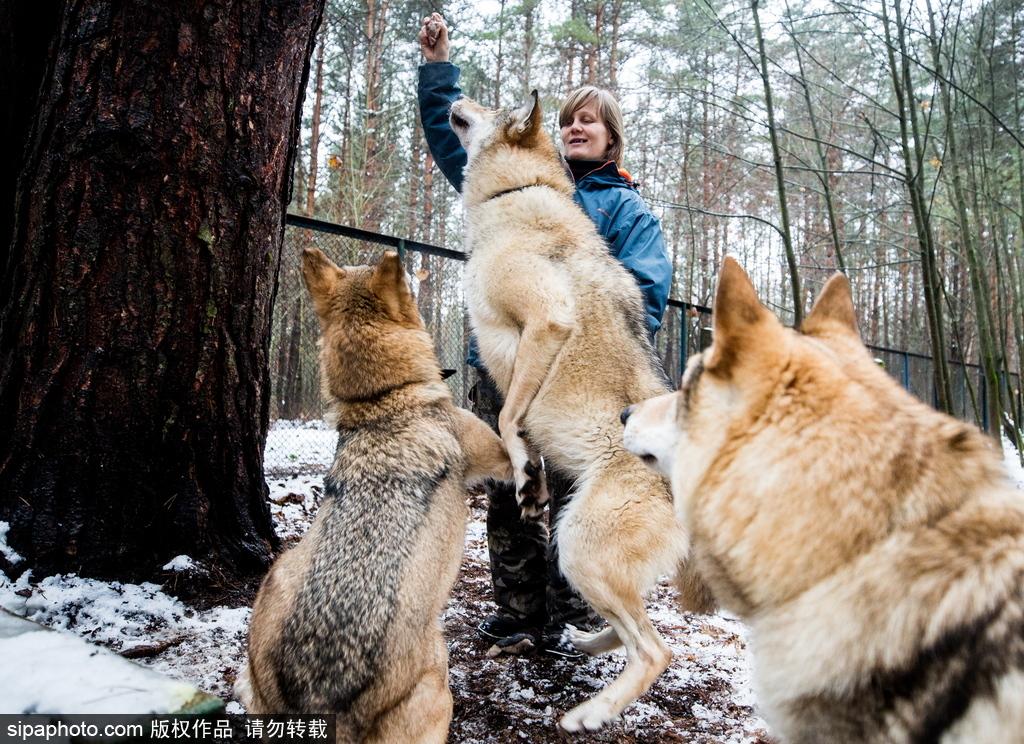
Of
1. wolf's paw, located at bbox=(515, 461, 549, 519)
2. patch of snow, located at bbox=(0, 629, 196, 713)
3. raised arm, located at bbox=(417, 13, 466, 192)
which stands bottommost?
patch of snow, located at bbox=(0, 629, 196, 713)

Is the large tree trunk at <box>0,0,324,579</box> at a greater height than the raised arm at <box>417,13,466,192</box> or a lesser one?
lesser

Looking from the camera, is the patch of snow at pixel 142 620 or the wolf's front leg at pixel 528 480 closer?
the patch of snow at pixel 142 620

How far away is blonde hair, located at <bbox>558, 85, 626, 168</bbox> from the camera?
3.58 metres

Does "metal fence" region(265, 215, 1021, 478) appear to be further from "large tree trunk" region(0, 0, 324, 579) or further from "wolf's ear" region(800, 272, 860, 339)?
"wolf's ear" region(800, 272, 860, 339)

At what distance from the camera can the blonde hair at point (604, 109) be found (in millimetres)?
3584

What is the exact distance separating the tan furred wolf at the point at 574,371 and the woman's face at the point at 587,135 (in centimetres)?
15

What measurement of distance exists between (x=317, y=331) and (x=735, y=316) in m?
8.79

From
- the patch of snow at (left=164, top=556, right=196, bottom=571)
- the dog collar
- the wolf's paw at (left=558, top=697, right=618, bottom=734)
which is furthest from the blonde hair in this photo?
the patch of snow at (left=164, top=556, right=196, bottom=571)

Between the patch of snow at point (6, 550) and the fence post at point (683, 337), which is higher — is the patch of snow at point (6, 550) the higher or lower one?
the lower one

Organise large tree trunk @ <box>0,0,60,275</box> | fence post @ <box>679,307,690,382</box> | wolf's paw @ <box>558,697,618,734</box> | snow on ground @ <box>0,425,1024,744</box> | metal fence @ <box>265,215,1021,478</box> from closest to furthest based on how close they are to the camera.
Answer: wolf's paw @ <box>558,697,618,734</box> < snow on ground @ <box>0,425,1024,744</box> < large tree trunk @ <box>0,0,60,275</box> < metal fence @ <box>265,215,1021,478</box> < fence post @ <box>679,307,690,382</box>

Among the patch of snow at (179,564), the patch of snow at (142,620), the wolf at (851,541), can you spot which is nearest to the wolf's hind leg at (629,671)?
the wolf at (851,541)

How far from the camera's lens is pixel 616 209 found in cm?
356

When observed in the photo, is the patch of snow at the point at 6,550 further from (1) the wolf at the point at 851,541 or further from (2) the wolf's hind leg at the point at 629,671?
(1) the wolf at the point at 851,541

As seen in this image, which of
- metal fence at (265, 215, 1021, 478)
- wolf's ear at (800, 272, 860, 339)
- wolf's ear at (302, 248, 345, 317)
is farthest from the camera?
metal fence at (265, 215, 1021, 478)
